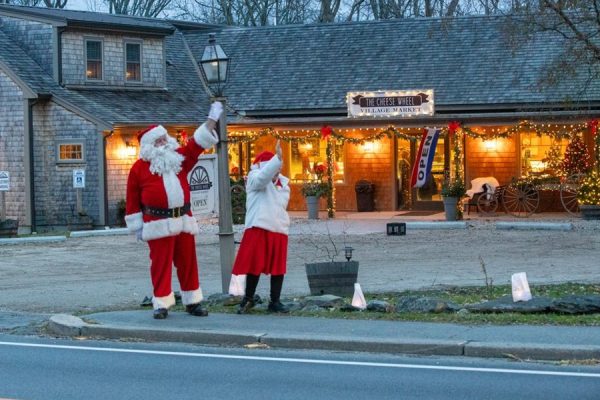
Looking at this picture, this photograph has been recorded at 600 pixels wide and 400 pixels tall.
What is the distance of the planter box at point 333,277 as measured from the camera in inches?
559

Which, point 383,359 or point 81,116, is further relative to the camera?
point 81,116

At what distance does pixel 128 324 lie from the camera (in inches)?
473

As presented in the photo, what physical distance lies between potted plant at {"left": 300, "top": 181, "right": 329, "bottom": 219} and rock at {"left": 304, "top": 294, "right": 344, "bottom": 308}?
16264mm

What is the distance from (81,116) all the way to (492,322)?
1947 cm

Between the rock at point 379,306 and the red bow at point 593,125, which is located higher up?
the red bow at point 593,125

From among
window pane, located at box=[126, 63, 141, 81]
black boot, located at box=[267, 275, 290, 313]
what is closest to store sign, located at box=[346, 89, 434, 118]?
window pane, located at box=[126, 63, 141, 81]

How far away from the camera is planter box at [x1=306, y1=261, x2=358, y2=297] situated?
46.6 feet

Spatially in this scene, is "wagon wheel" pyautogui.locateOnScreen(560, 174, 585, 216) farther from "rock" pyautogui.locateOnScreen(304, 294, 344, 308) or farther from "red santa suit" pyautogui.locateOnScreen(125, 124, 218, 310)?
"red santa suit" pyautogui.locateOnScreen(125, 124, 218, 310)

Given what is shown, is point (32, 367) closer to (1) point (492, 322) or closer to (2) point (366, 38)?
(1) point (492, 322)

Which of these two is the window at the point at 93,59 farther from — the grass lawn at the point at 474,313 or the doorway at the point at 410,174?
the grass lawn at the point at 474,313

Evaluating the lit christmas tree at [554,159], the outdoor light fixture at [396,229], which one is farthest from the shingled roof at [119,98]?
the lit christmas tree at [554,159]

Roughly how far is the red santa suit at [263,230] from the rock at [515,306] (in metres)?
2.25

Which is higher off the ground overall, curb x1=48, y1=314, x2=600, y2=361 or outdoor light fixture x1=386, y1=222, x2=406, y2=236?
outdoor light fixture x1=386, y1=222, x2=406, y2=236

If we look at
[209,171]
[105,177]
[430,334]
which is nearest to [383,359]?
[430,334]
